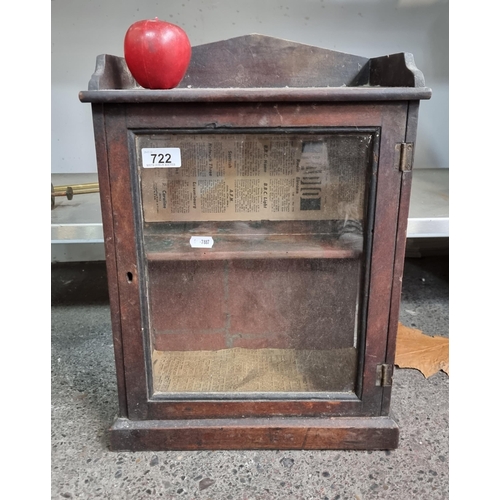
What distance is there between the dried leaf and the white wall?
903mm

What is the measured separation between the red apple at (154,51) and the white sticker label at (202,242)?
1.04ft

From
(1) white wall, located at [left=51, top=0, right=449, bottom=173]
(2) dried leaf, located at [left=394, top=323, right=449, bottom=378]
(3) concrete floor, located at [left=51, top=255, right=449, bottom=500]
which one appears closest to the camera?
(3) concrete floor, located at [left=51, top=255, right=449, bottom=500]

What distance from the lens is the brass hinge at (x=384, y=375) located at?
0.95 m

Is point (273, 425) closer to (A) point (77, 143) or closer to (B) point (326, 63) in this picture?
(B) point (326, 63)

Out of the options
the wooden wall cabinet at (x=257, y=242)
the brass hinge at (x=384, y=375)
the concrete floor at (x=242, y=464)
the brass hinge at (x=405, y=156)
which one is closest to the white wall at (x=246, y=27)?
the wooden wall cabinet at (x=257, y=242)

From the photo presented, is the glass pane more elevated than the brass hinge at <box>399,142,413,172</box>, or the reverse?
the brass hinge at <box>399,142,413,172</box>

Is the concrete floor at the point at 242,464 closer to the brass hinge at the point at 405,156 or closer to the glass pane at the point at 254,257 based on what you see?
the glass pane at the point at 254,257

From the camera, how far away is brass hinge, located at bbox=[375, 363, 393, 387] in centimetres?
95

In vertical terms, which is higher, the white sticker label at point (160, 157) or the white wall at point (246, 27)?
the white wall at point (246, 27)

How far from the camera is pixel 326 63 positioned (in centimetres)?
110

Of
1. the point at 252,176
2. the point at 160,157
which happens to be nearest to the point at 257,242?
the point at 252,176

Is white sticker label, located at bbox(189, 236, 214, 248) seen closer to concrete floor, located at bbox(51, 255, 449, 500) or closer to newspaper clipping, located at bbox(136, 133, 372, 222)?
newspaper clipping, located at bbox(136, 133, 372, 222)

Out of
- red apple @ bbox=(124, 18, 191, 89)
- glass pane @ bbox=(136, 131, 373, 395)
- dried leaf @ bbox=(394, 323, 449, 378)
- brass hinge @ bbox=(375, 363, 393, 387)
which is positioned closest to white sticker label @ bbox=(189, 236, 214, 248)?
glass pane @ bbox=(136, 131, 373, 395)

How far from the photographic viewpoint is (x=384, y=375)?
3.12 ft
